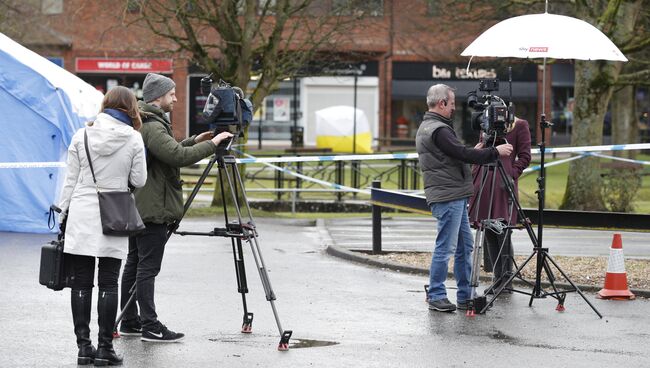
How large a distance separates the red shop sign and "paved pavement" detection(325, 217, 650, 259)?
34204 mm

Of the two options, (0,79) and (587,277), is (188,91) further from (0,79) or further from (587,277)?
(587,277)

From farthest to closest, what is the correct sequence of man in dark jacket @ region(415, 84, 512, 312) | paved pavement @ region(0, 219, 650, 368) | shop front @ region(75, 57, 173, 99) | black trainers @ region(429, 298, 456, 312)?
1. shop front @ region(75, 57, 173, 99)
2. black trainers @ region(429, 298, 456, 312)
3. man in dark jacket @ region(415, 84, 512, 312)
4. paved pavement @ region(0, 219, 650, 368)

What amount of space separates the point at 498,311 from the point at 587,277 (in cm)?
232

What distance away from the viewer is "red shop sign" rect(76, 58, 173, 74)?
5338cm

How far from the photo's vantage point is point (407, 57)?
5556cm

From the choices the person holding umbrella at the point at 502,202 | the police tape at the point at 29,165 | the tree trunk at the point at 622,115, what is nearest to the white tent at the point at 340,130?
the tree trunk at the point at 622,115

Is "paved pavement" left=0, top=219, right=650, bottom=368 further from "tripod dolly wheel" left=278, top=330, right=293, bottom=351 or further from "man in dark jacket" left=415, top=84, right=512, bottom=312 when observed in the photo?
"man in dark jacket" left=415, top=84, right=512, bottom=312

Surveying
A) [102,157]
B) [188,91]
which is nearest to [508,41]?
[102,157]

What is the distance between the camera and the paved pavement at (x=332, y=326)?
27.5 feet

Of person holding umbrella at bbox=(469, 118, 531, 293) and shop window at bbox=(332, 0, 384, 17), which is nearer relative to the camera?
person holding umbrella at bbox=(469, 118, 531, 293)

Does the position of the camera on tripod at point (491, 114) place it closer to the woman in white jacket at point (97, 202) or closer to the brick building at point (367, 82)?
the woman in white jacket at point (97, 202)

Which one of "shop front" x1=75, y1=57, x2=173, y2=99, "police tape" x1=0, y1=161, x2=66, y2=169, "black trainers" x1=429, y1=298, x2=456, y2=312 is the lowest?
"black trainers" x1=429, y1=298, x2=456, y2=312

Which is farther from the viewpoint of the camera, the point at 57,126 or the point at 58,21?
the point at 58,21

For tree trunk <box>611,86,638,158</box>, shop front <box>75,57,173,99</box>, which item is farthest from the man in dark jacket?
shop front <box>75,57,173,99</box>
